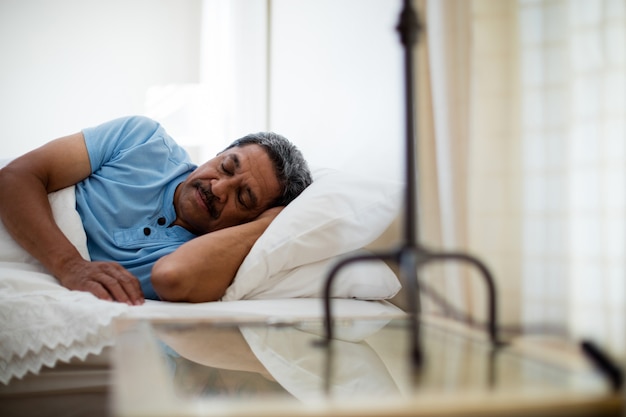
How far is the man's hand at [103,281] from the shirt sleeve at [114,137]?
0.40 metres

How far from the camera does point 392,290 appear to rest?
1.35 m

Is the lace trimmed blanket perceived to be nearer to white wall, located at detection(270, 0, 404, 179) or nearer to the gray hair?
the gray hair

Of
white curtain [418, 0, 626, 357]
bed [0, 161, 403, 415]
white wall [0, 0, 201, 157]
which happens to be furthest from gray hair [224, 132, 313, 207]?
white wall [0, 0, 201, 157]

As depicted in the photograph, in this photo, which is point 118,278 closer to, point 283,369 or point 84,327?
point 84,327

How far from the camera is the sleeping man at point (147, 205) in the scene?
1.22 metres

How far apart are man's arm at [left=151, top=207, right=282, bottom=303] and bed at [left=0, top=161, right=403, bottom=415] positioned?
0.03 meters

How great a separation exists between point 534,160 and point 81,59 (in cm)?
314

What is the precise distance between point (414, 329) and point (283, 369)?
19cm

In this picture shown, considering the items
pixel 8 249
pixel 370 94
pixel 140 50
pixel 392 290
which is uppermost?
pixel 140 50

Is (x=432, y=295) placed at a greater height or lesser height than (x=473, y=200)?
lesser

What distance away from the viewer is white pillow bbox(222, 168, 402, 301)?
1.29 meters

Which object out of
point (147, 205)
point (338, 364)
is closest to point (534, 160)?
point (338, 364)

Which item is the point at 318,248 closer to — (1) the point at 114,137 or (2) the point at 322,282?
(2) the point at 322,282

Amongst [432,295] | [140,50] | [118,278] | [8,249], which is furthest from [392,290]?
[140,50]
